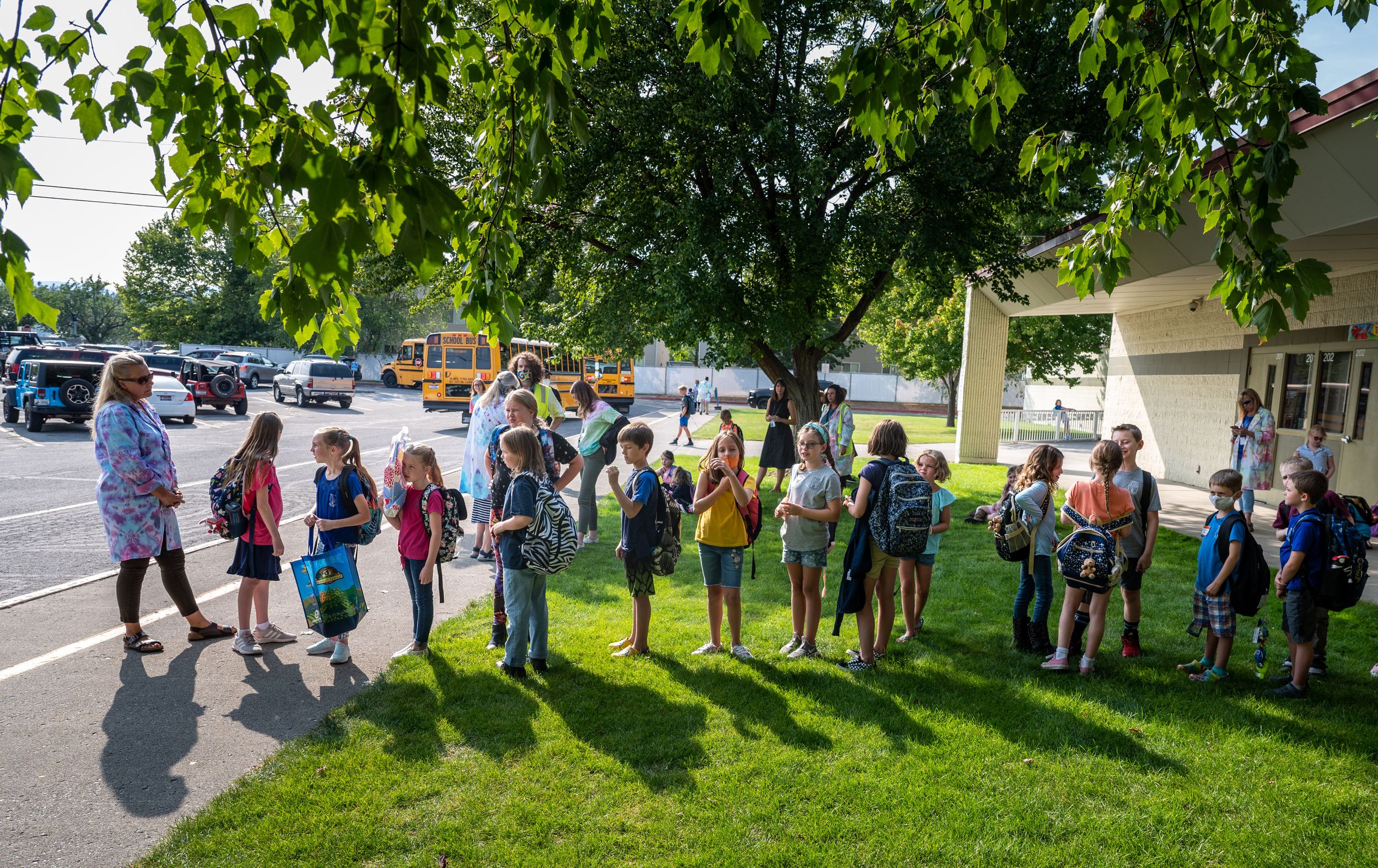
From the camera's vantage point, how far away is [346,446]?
5.36 metres

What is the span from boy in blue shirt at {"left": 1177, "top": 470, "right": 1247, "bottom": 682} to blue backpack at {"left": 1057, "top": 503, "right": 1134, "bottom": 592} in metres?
0.50

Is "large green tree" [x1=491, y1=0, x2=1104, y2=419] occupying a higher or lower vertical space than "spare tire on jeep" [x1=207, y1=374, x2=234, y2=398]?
higher

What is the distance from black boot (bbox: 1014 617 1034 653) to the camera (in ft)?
19.0

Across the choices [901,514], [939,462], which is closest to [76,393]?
[939,462]

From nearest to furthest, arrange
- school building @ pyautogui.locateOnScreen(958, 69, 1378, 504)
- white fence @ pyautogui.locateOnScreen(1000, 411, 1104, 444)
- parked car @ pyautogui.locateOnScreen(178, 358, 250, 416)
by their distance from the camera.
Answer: school building @ pyautogui.locateOnScreen(958, 69, 1378, 504) → parked car @ pyautogui.locateOnScreen(178, 358, 250, 416) → white fence @ pyautogui.locateOnScreen(1000, 411, 1104, 444)

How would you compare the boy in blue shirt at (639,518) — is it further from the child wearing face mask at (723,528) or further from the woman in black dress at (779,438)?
Answer: the woman in black dress at (779,438)

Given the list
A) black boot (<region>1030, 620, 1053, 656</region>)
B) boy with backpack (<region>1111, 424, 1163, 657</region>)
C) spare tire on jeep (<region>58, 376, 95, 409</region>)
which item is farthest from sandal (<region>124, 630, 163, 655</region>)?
spare tire on jeep (<region>58, 376, 95, 409</region>)

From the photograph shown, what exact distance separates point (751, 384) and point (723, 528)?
51.4 m

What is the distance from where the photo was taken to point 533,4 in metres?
3.11

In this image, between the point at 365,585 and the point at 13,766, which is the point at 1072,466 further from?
the point at 13,766

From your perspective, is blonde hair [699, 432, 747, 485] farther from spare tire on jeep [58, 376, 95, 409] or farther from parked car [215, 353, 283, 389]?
parked car [215, 353, 283, 389]

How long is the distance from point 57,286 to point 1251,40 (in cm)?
9704

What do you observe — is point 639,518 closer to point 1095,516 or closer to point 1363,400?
point 1095,516

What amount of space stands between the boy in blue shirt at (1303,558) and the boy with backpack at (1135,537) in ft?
2.62
